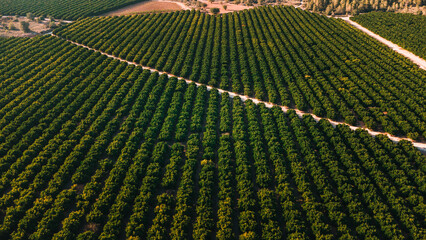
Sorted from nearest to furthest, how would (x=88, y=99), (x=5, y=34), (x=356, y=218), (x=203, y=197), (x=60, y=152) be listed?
(x=356, y=218), (x=203, y=197), (x=60, y=152), (x=88, y=99), (x=5, y=34)

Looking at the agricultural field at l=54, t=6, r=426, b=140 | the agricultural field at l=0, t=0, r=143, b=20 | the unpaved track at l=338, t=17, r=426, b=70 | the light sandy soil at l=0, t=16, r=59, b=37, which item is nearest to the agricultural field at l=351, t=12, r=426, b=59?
the unpaved track at l=338, t=17, r=426, b=70

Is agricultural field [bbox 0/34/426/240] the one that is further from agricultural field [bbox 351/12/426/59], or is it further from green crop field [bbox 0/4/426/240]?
agricultural field [bbox 351/12/426/59]

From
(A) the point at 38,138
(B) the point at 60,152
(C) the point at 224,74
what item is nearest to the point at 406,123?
(C) the point at 224,74

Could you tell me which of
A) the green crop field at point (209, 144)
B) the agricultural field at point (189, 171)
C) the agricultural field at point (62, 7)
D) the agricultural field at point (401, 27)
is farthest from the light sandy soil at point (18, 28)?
the agricultural field at point (401, 27)

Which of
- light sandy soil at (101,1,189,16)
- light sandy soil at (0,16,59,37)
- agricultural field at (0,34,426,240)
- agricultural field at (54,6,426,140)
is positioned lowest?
agricultural field at (0,34,426,240)

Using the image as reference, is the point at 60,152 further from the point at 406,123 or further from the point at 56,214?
the point at 406,123

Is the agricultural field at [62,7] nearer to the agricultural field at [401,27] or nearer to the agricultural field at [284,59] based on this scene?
the agricultural field at [284,59]
